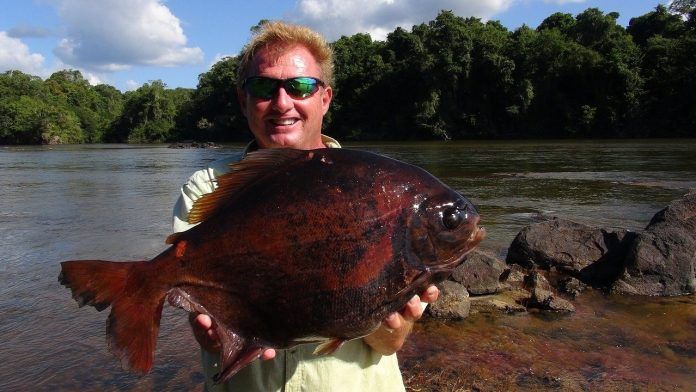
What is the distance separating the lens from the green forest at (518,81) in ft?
185

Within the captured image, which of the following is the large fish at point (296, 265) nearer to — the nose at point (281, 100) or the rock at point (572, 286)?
the nose at point (281, 100)

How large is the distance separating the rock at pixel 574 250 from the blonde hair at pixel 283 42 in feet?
25.1

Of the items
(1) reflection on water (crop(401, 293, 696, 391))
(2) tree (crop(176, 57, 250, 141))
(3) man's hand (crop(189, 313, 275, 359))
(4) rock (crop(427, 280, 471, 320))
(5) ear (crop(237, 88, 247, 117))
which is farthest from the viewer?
(2) tree (crop(176, 57, 250, 141))

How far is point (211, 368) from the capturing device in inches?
102

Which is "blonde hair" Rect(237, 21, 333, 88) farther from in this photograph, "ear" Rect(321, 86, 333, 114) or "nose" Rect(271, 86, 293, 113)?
"nose" Rect(271, 86, 293, 113)

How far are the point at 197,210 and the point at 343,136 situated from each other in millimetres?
75068

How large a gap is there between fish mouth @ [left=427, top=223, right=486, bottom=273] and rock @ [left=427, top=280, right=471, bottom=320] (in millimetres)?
5231

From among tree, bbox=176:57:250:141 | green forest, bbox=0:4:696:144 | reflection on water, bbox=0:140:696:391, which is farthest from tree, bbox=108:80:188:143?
reflection on water, bbox=0:140:696:391

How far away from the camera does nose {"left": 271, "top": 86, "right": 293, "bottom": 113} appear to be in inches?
109

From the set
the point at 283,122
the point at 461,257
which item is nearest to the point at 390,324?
the point at 461,257

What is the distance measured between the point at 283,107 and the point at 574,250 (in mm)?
8237

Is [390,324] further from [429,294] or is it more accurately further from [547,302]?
[547,302]

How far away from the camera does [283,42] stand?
9.36 feet

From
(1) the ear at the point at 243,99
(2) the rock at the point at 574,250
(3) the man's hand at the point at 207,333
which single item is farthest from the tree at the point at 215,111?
(3) the man's hand at the point at 207,333
